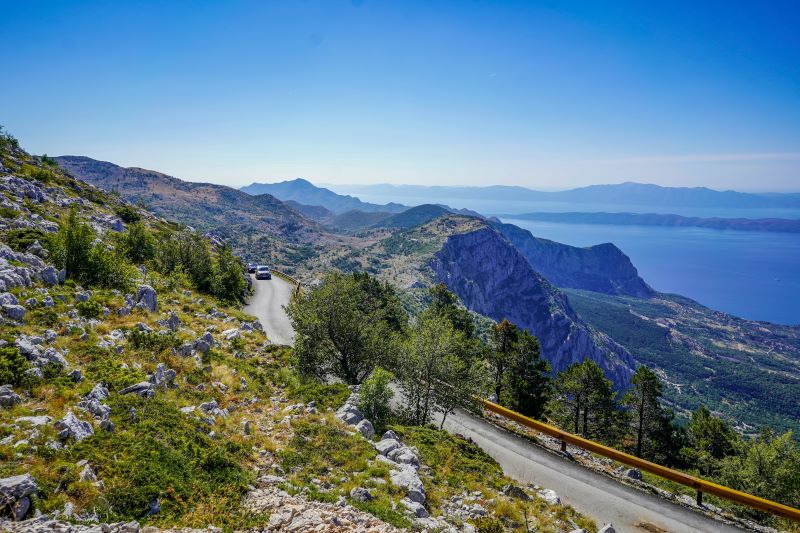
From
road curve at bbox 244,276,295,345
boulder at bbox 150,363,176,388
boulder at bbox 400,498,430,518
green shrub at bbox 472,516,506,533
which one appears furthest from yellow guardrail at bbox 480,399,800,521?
road curve at bbox 244,276,295,345

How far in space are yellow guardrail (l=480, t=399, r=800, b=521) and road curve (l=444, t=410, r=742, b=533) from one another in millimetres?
1174

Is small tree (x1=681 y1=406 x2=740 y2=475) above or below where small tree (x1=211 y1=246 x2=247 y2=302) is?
below

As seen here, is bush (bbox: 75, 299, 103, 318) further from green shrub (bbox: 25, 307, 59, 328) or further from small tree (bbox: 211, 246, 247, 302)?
small tree (bbox: 211, 246, 247, 302)

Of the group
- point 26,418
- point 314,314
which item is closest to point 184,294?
point 314,314

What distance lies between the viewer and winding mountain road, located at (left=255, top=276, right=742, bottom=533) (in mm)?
14500

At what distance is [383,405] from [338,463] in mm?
5578

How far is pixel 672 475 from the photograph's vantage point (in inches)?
675

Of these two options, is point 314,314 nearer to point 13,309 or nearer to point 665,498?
point 13,309

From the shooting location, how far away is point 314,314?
2433 centimetres

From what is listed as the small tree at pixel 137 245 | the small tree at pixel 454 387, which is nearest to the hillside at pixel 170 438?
the small tree at pixel 454 387

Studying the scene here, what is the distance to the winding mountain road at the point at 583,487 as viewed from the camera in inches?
571

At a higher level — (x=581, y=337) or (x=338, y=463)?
(x=338, y=463)

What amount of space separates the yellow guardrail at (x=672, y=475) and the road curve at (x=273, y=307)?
20.6 m

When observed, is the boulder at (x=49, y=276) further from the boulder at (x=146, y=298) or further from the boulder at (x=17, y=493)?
the boulder at (x=17, y=493)
